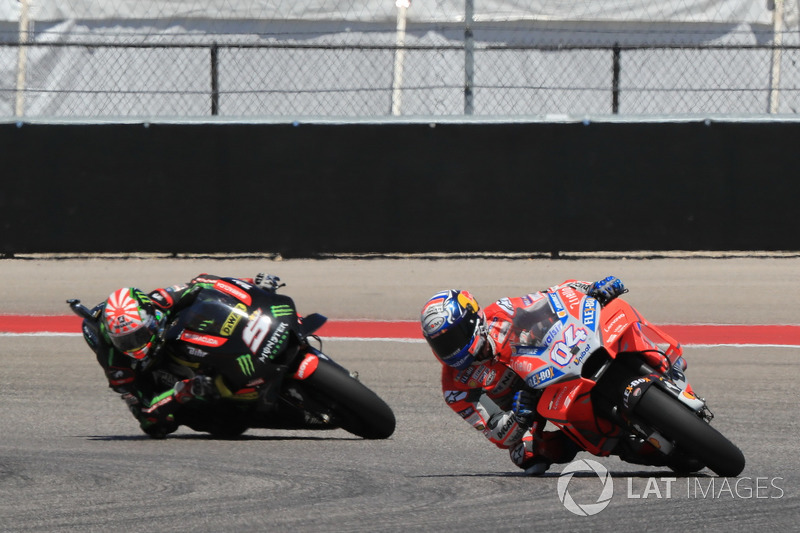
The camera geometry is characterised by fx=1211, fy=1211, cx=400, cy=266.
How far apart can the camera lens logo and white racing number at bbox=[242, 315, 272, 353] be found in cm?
180

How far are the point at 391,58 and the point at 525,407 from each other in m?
11.2

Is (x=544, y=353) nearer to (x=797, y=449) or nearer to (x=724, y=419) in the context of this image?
(x=797, y=449)

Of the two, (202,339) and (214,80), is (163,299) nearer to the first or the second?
(202,339)

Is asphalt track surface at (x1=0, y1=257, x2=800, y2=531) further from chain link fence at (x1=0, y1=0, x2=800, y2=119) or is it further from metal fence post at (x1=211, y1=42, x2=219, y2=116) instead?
chain link fence at (x1=0, y1=0, x2=800, y2=119)

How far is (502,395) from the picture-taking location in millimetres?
5586

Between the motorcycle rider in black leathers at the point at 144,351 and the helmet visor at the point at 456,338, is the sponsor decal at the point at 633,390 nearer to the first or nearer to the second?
the helmet visor at the point at 456,338

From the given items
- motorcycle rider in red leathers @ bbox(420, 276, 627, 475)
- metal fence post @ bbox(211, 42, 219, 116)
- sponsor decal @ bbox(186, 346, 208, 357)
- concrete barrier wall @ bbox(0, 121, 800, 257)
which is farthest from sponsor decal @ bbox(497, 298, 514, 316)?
metal fence post @ bbox(211, 42, 219, 116)

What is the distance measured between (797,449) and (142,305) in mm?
3440

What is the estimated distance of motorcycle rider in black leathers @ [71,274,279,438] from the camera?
20.7 feet

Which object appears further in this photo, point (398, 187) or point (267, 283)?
point (398, 187)

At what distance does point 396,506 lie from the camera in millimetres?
4922

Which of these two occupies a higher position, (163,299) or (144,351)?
(163,299)

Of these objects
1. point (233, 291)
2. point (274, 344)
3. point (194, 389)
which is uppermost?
point (233, 291)

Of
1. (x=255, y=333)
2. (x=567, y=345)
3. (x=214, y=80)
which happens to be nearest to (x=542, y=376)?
(x=567, y=345)
